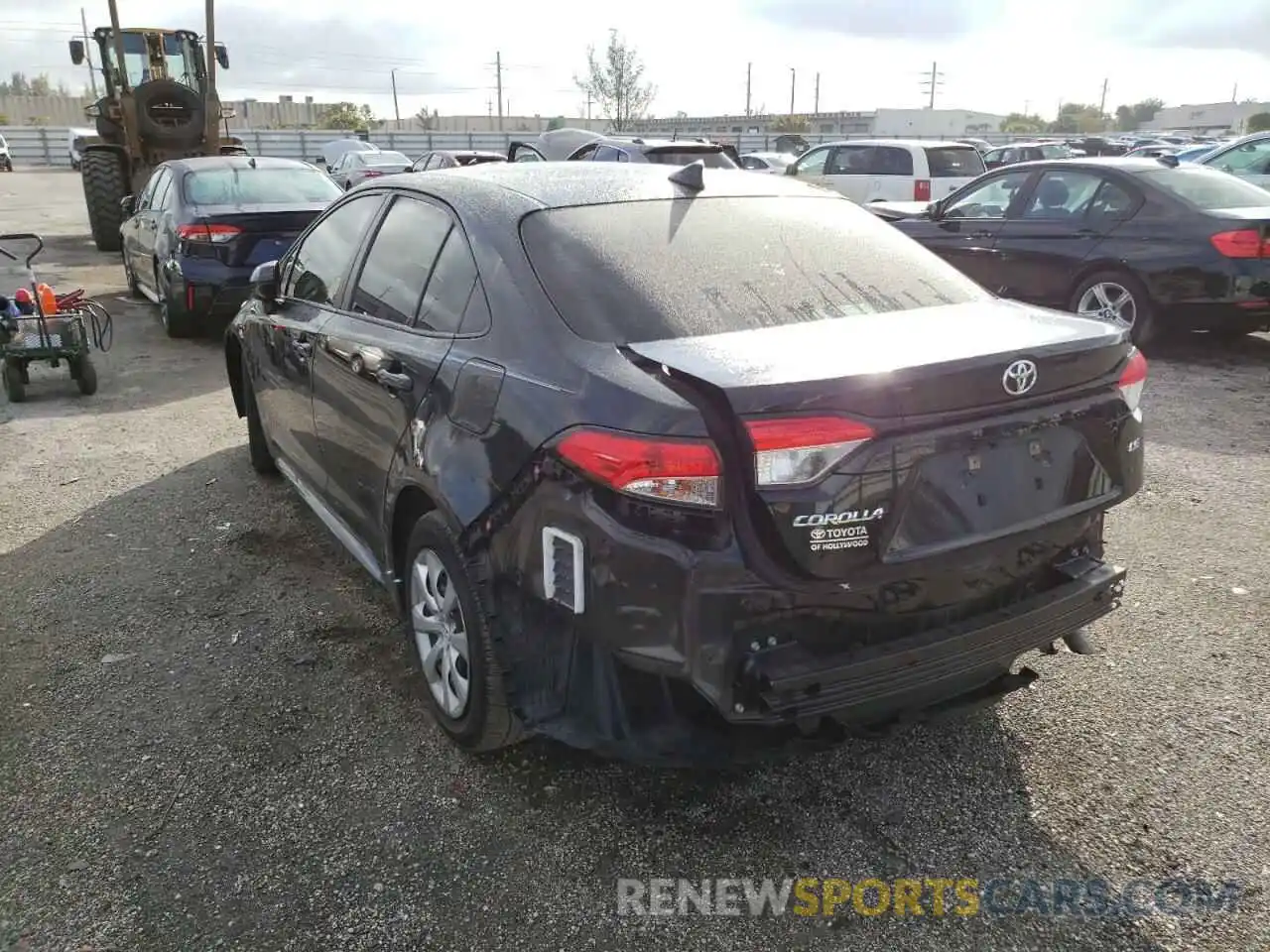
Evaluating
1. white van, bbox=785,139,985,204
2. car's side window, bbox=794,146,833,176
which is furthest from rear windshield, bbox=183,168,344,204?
car's side window, bbox=794,146,833,176

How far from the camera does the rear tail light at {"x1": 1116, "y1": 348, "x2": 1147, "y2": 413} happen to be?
2699 mm

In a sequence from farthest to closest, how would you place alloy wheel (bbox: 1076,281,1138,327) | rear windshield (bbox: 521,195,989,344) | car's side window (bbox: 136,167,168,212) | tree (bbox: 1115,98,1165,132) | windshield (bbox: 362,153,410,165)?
tree (bbox: 1115,98,1165,132), windshield (bbox: 362,153,410,165), car's side window (bbox: 136,167,168,212), alloy wheel (bbox: 1076,281,1138,327), rear windshield (bbox: 521,195,989,344)

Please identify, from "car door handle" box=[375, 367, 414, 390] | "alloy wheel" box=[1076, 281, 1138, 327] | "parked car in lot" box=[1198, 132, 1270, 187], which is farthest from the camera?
"parked car in lot" box=[1198, 132, 1270, 187]

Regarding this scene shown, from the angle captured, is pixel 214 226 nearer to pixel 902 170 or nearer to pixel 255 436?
pixel 255 436

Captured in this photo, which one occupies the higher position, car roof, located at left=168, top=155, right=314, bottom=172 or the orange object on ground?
car roof, located at left=168, top=155, right=314, bottom=172

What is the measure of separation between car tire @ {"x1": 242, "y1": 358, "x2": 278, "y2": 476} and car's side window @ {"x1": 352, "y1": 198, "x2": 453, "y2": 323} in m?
1.77

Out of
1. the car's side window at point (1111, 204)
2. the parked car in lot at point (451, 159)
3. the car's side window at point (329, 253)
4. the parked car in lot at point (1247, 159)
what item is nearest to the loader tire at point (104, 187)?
the parked car in lot at point (451, 159)

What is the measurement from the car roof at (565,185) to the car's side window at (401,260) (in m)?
0.08

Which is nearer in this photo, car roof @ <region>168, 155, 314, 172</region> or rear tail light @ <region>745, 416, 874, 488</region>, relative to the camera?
rear tail light @ <region>745, 416, 874, 488</region>

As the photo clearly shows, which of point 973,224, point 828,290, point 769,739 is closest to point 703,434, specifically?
point 769,739

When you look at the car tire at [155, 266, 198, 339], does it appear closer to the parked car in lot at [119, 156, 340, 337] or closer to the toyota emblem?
the parked car in lot at [119, 156, 340, 337]

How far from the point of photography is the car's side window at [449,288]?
9.43 ft

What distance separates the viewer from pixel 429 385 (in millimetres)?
2855

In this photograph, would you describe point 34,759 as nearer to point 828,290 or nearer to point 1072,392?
point 828,290
